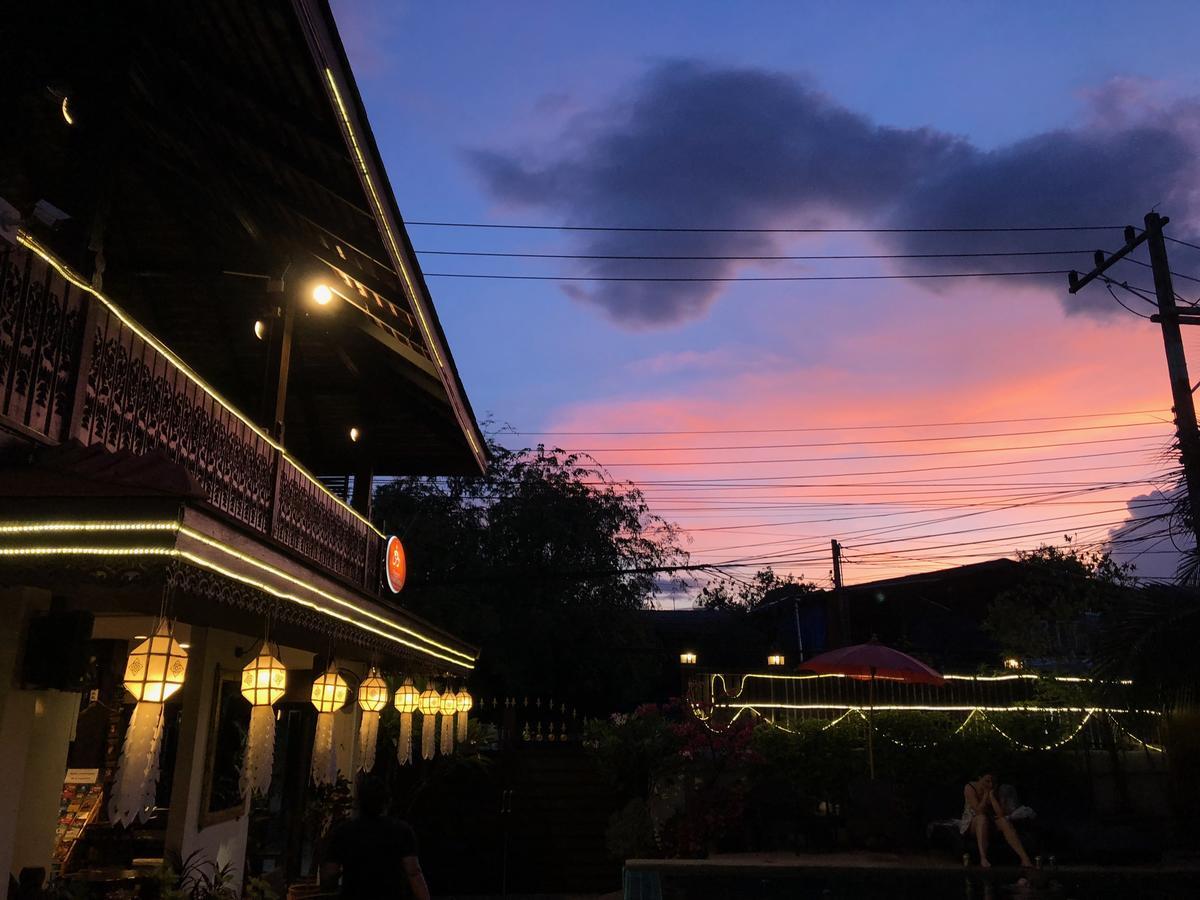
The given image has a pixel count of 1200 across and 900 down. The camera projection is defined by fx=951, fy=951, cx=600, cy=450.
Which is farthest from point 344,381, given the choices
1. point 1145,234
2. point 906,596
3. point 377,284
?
point 906,596

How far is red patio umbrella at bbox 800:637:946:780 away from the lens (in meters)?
14.5

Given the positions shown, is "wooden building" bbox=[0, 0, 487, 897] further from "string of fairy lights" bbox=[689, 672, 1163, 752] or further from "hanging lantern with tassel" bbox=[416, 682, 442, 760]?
"string of fairy lights" bbox=[689, 672, 1163, 752]

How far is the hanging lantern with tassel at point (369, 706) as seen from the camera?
1016cm

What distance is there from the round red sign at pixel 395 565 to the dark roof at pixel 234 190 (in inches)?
66.9

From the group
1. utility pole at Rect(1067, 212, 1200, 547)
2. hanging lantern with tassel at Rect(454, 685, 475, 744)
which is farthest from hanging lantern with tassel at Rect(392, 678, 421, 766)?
utility pole at Rect(1067, 212, 1200, 547)

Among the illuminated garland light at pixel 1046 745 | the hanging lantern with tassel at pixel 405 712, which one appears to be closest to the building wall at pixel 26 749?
the hanging lantern with tassel at pixel 405 712

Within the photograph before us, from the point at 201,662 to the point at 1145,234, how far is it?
15.9m

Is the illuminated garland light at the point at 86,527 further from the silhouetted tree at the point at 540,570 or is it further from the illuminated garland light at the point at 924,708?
the silhouetted tree at the point at 540,570

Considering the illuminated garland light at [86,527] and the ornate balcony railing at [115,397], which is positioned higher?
the ornate balcony railing at [115,397]

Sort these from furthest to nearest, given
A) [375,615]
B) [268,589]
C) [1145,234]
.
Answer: [1145,234] < [375,615] < [268,589]

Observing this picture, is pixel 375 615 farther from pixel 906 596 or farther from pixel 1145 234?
pixel 906 596

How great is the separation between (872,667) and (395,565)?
290 inches

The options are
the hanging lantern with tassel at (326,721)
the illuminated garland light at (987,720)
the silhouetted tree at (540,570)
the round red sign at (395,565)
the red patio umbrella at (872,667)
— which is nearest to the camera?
the hanging lantern with tassel at (326,721)

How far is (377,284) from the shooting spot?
10.1 m
